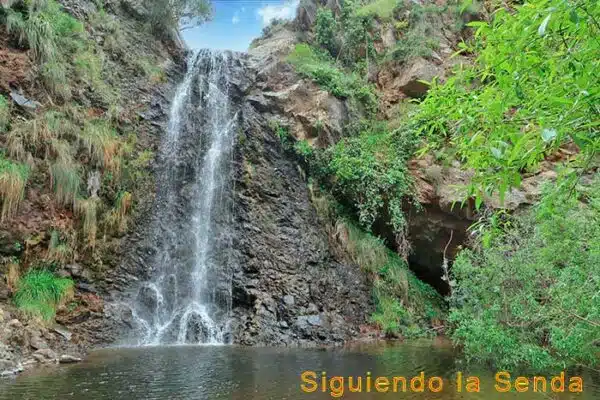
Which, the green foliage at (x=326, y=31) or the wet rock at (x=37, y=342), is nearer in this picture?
the wet rock at (x=37, y=342)

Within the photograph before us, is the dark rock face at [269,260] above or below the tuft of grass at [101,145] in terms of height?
below

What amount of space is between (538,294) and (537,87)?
222 inches

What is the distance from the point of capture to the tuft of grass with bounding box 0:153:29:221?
878 cm

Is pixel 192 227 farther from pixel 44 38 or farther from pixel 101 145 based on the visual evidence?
pixel 44 38

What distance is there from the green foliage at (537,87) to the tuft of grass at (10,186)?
903 centimetres

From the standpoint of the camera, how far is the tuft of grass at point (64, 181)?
388 inches

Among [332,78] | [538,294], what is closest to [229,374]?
[538,294]

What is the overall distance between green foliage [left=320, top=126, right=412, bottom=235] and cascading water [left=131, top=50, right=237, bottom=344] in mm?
3550

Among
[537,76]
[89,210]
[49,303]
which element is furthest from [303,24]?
[537,76]

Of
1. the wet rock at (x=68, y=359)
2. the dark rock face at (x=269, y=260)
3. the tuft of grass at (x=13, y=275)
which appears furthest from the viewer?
the dark rock face at (x=269, y=260)

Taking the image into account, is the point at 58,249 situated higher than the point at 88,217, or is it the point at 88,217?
the point at 88,217

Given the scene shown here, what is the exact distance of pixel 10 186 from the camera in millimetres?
8836

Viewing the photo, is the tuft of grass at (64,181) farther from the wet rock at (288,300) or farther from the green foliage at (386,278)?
the green foliage at (386,278)

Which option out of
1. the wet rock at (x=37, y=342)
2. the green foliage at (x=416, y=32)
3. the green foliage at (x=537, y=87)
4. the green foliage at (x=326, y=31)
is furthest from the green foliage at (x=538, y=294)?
the green foliage at (x=326, y=31)
